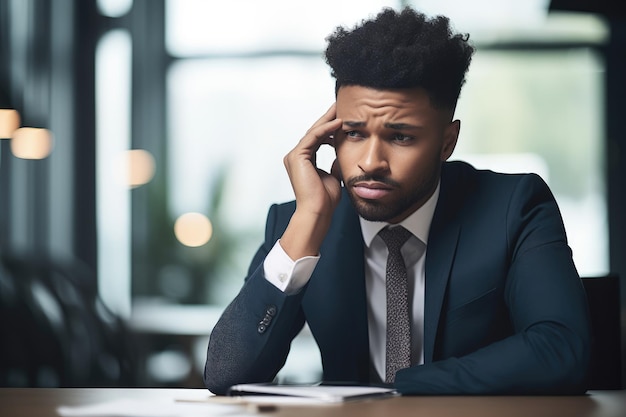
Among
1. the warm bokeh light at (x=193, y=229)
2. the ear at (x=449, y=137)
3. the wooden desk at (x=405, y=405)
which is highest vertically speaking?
the ear at (x=449, y=137)

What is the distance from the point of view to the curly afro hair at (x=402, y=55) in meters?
2.08

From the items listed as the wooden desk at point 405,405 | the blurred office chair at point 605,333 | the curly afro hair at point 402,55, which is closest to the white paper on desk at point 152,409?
the wooden desk at point 405,405

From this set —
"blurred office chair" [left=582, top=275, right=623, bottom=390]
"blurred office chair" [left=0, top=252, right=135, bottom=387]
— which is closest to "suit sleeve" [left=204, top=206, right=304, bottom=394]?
"blurred office chair" [left=582, top=275, right=623, bottom=390]

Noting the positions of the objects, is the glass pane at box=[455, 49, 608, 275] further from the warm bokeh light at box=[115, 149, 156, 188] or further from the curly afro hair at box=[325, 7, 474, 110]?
the curly afro hair at box=[325, 7, 474, 110]

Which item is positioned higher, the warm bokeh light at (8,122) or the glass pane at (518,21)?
the glass pane at (518,21)

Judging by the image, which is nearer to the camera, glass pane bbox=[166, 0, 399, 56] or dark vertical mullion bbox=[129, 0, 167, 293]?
glass pane bbox=[166, 0, 399, 56]

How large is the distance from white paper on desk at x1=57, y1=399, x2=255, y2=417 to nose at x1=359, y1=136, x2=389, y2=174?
26.2 inches

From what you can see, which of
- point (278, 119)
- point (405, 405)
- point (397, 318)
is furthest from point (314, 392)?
point (278, 119)

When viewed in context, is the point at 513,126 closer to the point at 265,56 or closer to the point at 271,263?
the point at 265,56

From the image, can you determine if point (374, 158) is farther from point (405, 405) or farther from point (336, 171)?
point (405, 405)

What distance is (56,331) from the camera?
4.70m

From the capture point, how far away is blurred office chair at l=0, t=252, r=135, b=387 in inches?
184

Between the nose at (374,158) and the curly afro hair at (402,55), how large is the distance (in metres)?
0.13

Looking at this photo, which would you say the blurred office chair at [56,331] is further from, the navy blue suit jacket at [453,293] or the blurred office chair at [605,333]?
the blurred office chair at [605,333]
